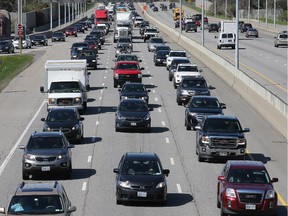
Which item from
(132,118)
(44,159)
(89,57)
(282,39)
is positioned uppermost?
(282,39)

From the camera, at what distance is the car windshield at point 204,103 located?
4116cm

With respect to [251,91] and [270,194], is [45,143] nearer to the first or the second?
[270,194]

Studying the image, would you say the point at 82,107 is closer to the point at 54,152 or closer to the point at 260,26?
the point at 54,152

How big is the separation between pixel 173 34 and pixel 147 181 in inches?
3529

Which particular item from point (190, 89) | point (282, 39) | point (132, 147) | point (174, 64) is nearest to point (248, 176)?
point (132, 147)

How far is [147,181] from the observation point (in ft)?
→ 82.4

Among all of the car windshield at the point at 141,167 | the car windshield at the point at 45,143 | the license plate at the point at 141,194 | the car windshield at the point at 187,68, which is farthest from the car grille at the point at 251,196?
the car windshield at the point at 187,68

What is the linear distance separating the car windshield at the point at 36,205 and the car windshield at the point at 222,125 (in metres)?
14.4

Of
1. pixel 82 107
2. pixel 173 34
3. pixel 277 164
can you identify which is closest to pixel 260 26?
pixel 173 34

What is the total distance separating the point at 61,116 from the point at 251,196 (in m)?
15.6

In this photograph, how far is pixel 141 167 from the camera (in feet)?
84.5

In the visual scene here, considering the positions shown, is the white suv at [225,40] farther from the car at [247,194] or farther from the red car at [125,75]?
the car at [247,194]

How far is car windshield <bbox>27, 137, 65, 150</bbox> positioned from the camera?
29625 mm

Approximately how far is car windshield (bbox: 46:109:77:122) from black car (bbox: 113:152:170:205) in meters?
12.0
